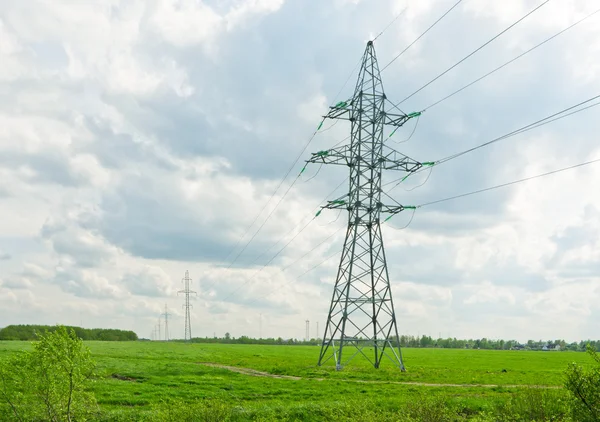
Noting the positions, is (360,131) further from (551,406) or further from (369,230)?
(551,406)

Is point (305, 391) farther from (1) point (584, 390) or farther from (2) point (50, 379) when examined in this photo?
(1) point (584, 390)

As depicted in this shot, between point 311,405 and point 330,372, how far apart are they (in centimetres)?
1649

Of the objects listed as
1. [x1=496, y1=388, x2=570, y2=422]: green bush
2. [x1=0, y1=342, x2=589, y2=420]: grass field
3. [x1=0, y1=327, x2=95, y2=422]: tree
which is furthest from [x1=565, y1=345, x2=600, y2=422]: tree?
[x1=0, y1=327, x2=95, y2=422]: tree

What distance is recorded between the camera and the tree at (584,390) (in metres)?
13.9

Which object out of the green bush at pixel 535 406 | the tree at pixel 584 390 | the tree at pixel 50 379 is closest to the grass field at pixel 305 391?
the green bush at pixel 535 406

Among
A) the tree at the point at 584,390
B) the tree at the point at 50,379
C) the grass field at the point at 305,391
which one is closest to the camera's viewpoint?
the tree at the point at 584,390

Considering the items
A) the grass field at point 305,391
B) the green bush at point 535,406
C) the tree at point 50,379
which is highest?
the tree at point 50,379

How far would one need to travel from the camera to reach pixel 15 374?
68.7 ft

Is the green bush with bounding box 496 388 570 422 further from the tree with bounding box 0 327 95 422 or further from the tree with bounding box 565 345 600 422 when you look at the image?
the tree with bounding box 0 327 95 422

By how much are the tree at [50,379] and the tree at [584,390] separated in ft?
54.4

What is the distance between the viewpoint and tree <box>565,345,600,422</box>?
1386 cm

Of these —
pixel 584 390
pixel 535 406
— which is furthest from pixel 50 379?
pixel 535 406

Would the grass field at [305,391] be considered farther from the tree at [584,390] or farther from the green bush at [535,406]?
the tree at [584,390]

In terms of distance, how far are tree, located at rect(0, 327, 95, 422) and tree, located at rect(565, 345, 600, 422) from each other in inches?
653
